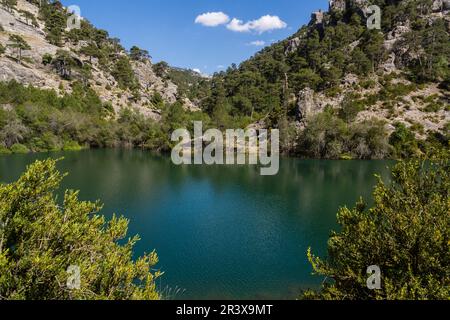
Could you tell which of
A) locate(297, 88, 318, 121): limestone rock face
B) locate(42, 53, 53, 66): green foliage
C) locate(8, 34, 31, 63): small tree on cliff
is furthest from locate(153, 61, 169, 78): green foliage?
locate(297, 88, 318, 121): limestone rock face

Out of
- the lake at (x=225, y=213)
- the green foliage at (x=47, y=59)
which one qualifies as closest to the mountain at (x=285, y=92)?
the green foliage at (x=47, y=59)

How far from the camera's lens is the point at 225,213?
141 ft

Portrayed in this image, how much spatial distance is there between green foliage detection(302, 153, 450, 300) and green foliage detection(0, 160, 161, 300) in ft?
29.2

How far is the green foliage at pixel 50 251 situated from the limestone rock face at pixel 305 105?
106 meters

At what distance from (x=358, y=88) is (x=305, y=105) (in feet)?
72.6

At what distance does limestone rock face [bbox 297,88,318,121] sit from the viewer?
11306 cm

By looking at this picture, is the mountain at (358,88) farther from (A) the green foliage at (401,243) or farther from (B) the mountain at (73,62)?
(A) the green foliage at (401,243)

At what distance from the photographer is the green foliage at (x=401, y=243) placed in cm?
1232

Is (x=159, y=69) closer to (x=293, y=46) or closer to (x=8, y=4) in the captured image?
(x=8, y=4)

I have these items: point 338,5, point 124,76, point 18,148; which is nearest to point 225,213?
point 18,148

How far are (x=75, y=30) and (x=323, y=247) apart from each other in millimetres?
168940

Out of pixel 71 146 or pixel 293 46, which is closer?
pixel 71 146

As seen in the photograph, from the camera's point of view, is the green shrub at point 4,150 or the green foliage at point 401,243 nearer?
the green foliage at point 401,243

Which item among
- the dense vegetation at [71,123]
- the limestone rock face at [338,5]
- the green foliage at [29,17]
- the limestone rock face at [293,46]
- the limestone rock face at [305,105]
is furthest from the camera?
the limestone rock face at [293,46]
